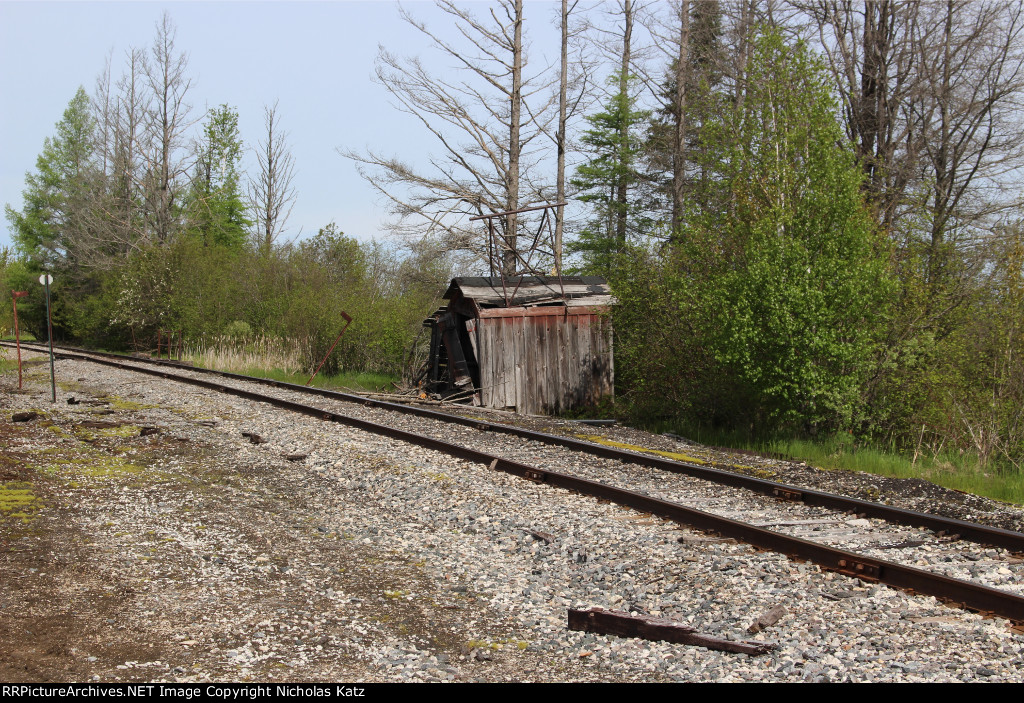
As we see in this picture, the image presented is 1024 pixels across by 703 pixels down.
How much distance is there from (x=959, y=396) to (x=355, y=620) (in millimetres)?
10402

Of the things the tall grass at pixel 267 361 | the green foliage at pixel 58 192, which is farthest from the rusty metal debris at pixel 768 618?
the green foliage at pixel 58 192

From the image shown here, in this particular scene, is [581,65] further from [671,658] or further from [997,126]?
[671,658]

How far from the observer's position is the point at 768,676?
12.4 feet

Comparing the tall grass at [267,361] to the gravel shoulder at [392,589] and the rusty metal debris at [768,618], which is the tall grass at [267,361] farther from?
the rusty metal debris at [768,618]

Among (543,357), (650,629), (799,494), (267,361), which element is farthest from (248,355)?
(650,629)

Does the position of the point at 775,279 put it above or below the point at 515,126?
below

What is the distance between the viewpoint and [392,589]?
17.1 feet

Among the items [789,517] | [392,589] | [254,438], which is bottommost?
[392,589]

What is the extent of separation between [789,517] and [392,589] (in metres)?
3.57

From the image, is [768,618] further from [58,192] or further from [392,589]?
[58,192]

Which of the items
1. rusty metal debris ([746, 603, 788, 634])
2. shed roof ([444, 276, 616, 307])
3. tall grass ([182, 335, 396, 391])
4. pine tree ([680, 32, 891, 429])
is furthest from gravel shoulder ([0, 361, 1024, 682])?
tall grass ([182, 335, 396, 391])

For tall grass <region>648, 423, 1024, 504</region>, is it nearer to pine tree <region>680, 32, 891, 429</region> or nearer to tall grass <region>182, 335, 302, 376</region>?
pine tree <region>680, 32, 891, 429</region>

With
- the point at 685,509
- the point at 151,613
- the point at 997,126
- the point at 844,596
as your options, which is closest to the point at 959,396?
the point at 685,509

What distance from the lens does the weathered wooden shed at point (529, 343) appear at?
17.5 m
